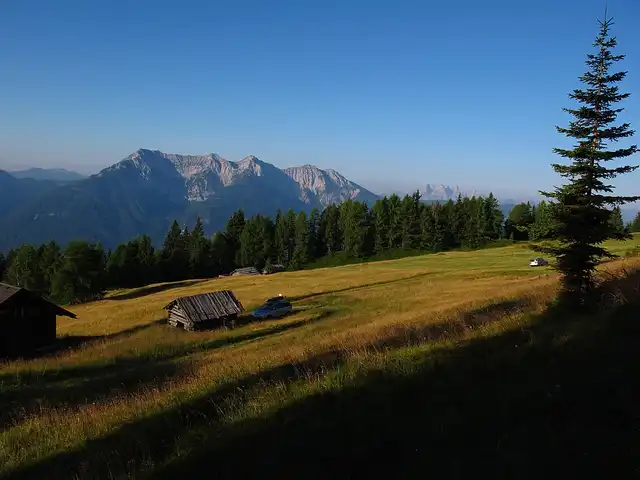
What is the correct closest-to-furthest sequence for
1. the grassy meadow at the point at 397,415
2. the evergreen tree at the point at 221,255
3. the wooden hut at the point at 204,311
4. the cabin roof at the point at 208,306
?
the grassy meadow at the point at 397,415
the wooden hut at the point at 204,311
the cabin roof at the point at 208,306
the evergreen tree at the point at 221,255

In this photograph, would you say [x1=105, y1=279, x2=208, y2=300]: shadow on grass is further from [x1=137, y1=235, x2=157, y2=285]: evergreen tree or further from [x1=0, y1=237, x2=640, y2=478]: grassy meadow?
[x1=0, y1=237, x2=640, y2=478]: grassy meadow

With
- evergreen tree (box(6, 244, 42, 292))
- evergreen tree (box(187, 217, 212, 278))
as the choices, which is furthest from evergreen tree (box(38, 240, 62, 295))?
evergreen tree (box(187, 217, 212, 278))

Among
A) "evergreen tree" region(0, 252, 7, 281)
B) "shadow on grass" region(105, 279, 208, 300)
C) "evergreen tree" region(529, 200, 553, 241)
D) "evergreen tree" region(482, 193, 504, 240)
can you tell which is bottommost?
"shadow on grass" region(105, 279, 208, 300)

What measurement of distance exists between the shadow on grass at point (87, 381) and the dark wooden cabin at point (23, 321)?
1469 cm

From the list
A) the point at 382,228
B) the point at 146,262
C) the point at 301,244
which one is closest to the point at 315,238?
the point at 301,244

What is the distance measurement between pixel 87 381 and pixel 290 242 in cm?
11421

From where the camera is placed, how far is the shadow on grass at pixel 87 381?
1334 cm

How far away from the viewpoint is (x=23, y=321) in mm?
35375

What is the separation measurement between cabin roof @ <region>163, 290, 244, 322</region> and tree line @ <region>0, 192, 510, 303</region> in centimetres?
7505

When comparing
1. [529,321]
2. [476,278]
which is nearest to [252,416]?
[529,321]

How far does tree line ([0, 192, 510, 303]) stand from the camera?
4392 inches

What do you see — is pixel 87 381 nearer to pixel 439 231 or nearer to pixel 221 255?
pixel 221 255

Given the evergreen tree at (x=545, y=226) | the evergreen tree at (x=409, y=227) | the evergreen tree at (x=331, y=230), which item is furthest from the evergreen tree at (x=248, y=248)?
the evergreen tree at (x=545, y=226)

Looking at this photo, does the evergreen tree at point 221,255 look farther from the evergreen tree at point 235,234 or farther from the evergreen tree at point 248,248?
the evergreen tree at point 248,248
